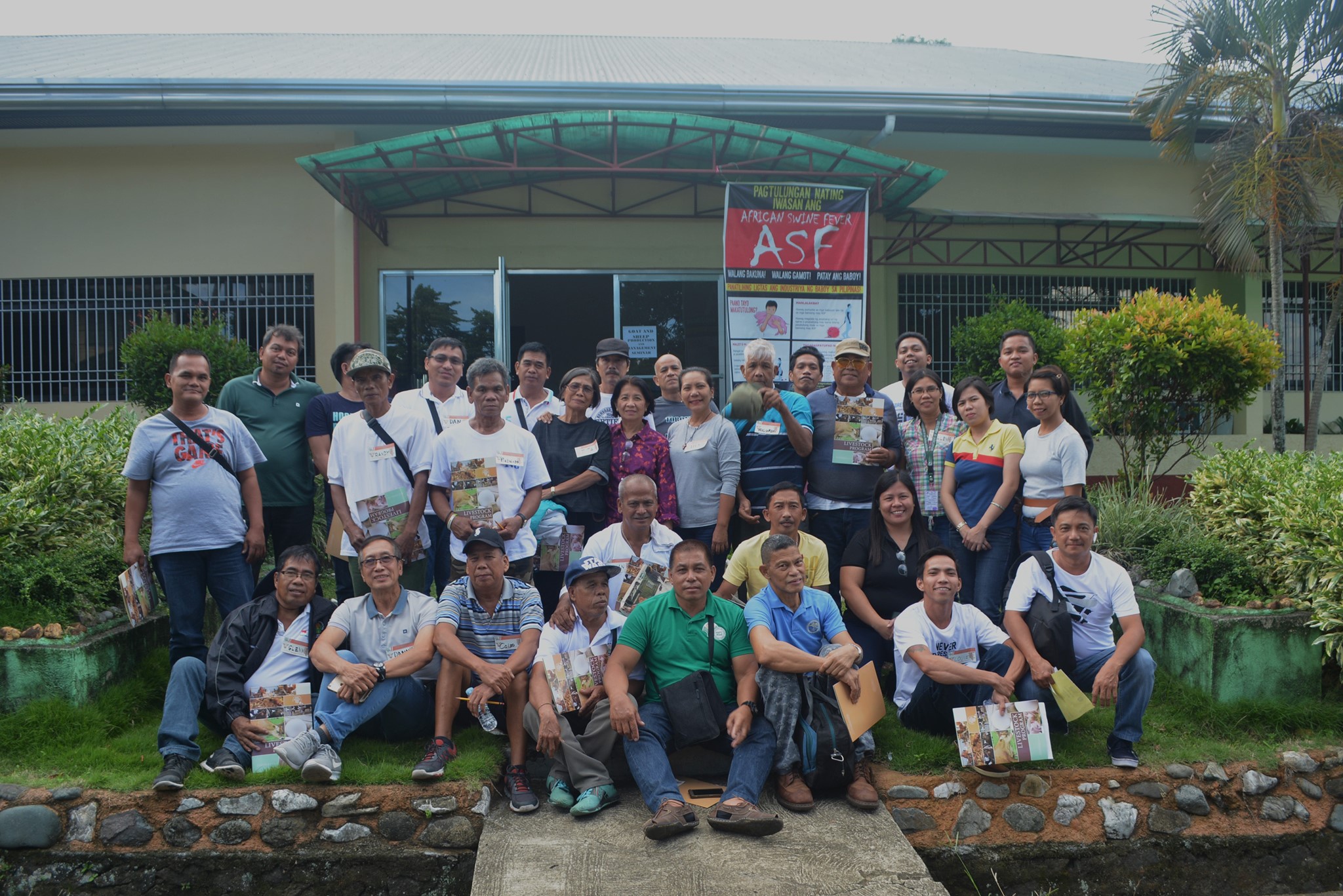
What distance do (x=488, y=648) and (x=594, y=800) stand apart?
95cm

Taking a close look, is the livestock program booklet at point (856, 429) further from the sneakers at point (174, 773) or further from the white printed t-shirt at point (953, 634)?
the sneakers at point (174, 773)

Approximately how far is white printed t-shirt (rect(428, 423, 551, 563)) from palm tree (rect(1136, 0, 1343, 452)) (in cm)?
810

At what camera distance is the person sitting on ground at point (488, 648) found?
4582mm

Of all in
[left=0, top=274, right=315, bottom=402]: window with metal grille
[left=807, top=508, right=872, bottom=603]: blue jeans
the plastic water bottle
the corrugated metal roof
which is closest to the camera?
the plastic water bottle

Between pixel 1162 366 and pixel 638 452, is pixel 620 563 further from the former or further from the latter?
pixel 1162 366

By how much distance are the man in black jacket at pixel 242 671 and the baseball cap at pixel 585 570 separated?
1270 mm

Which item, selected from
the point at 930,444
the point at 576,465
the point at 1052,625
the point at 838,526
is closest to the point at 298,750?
the point at 576,465

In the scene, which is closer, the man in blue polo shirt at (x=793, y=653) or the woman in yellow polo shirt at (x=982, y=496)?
the man in blue polo shirt at (x=793, y=653)

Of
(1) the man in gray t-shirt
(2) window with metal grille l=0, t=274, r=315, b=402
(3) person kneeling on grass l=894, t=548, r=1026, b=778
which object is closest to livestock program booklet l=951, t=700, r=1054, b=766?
(3) person kneeling on grass l=894, t=548, r=1026, b=778

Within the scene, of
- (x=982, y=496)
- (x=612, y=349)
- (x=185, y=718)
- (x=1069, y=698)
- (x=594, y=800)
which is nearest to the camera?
(x=594, y=800)

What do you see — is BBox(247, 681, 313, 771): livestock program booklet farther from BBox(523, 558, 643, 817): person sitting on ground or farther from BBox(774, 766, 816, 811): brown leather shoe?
BBox(774, 766, 816, 811): brown leather shoe

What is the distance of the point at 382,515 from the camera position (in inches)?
202

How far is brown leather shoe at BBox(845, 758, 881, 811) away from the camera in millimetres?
4457

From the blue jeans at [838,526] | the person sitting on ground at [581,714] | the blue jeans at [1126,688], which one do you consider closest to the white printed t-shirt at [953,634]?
the blue jeans at [1126,688]
